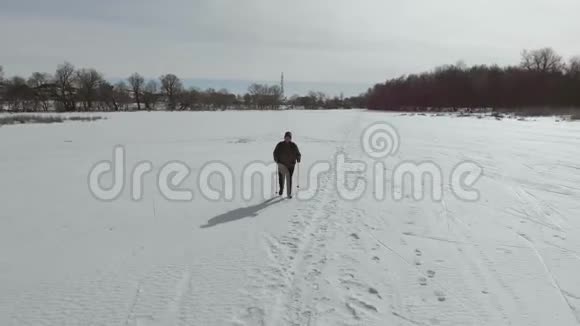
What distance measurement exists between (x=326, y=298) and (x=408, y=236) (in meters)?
2.50

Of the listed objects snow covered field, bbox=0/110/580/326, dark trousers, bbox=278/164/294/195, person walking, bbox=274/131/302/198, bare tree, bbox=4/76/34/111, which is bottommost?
snow covered field, bbox=0/110/580/326

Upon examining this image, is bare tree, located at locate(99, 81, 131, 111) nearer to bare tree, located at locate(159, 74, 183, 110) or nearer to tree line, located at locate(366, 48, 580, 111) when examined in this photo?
bare tree, located at locate(159, 74, 183, 110)

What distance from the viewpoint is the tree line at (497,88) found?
186ft

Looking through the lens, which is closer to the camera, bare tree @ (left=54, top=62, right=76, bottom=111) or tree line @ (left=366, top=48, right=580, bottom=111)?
tree line @ (left=366, top=48, right=580, bottom=111)

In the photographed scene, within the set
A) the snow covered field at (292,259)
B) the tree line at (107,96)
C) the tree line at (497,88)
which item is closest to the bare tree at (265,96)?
the tree line at (107,96)

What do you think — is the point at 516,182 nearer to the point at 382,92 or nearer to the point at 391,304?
the point at 391,304

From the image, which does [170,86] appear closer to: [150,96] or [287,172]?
[150,96]

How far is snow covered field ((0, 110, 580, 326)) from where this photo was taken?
11.7 feet

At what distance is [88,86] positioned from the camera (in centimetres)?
9600

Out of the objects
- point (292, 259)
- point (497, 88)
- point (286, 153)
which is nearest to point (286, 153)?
point (286, 153)

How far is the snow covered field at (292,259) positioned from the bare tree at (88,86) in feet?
335

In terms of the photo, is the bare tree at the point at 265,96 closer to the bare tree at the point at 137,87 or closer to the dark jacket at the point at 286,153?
the bare tree at the point at 137,87

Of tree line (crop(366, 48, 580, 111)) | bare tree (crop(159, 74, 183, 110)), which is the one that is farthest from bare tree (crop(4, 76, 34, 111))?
tree line (crop(366, 48, 580, 111))

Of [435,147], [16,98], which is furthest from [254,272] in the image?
[16,98]
